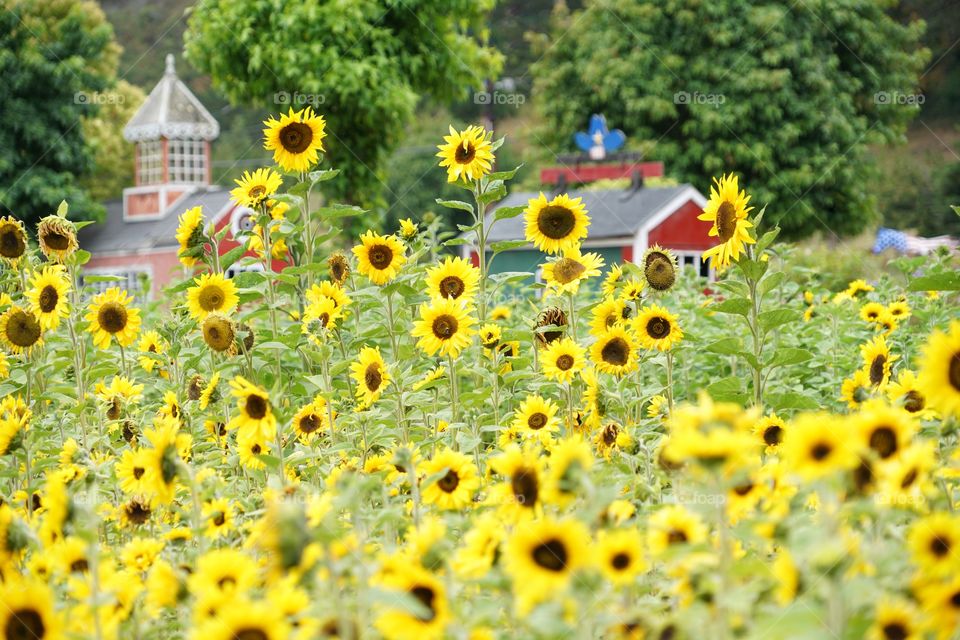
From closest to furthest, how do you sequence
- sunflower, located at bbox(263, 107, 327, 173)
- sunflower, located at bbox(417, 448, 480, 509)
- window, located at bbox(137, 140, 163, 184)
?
sunflower, located at bbox(417, 448, 480, 509) → sunflower, located at bbox(263, 107, 327, 173) → window, located at bbox(137, 140, 163, 184)

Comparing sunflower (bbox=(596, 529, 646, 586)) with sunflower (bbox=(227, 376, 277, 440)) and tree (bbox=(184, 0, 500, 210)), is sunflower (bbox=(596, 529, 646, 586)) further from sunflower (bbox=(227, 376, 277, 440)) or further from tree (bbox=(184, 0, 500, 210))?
tree (bbox=(184, 0, 500, 210))

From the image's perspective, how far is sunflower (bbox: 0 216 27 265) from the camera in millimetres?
3715

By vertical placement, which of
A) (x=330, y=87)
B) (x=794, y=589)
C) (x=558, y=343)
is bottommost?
(x=794, y=589)

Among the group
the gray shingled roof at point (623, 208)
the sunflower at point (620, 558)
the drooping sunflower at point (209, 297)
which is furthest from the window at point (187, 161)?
the sunflower at point (620, 558)

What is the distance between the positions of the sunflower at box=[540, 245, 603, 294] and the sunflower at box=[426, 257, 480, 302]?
11.9 inches

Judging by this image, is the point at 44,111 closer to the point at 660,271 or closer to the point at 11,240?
the point at 11,240

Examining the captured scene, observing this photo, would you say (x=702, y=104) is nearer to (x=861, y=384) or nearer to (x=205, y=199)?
(x=205, y=199)

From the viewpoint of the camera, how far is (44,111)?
2256 cm

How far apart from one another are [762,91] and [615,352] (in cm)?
2130

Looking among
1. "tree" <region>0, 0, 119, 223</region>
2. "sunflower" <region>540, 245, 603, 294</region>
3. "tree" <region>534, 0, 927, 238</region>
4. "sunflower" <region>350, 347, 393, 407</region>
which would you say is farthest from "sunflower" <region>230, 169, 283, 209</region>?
"tree" <region>534, 0, 927, 238</region>

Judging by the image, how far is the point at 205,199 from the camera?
24.0 m

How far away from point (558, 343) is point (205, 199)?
2173 centimetres

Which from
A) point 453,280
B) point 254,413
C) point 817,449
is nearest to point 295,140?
point 453,280

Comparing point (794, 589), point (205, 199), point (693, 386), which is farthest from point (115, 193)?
point (794, 589)
